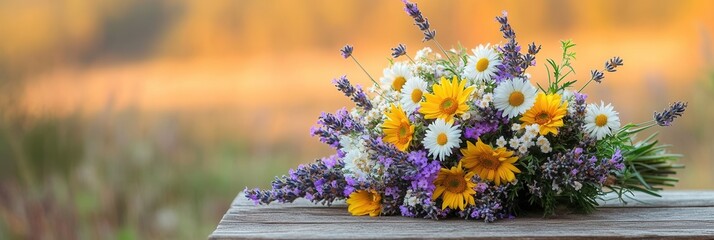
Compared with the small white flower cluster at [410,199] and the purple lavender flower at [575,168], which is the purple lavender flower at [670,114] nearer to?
the purple lavender flower at [575,168]

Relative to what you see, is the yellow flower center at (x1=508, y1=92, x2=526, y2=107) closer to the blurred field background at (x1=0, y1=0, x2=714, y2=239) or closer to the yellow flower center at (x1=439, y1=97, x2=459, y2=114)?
the yellow flower center at (x1=439, y1=97, x2=459, y2=114)

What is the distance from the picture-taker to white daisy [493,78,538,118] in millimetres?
1729

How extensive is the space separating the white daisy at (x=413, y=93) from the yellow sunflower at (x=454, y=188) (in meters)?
0.15

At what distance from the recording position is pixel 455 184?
175 cm

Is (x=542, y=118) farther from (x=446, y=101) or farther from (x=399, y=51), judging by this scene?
(x=399, y=51)

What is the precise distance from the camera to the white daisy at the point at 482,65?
178cm

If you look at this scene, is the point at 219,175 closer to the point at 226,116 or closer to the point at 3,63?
the point at 226,116

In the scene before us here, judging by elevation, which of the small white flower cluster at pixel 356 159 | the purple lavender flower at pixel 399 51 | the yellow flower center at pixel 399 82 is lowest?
the small white flower cluster at pixel 356 159

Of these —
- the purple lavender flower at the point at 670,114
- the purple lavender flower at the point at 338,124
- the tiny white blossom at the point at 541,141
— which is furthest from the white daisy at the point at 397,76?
the purple lavender flower at the point at 670,114

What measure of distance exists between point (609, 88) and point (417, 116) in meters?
2.32

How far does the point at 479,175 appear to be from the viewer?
174 centimetres

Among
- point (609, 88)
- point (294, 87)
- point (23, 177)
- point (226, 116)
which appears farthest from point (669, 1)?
point (23, 177)

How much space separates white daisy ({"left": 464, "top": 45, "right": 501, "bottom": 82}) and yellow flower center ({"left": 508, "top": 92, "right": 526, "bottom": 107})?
2.8 inches

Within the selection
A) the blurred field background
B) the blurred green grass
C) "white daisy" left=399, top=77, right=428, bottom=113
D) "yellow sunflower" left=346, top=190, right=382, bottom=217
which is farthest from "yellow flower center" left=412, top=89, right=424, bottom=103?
the blurred green grass
